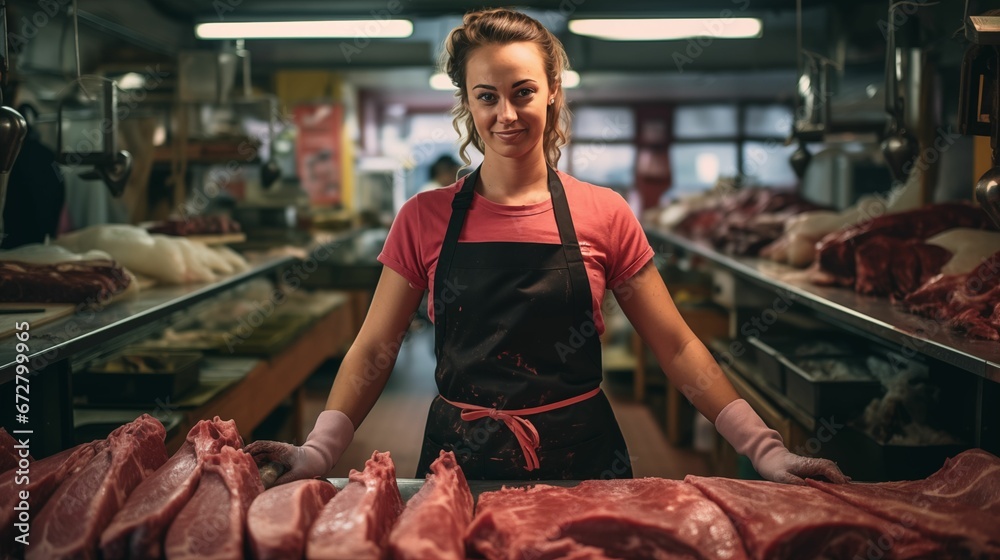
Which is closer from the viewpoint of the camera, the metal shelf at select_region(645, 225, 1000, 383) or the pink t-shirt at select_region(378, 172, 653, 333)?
the metal shelf at select_region(645, 225, 1000, 383)

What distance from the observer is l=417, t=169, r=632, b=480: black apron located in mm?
2264

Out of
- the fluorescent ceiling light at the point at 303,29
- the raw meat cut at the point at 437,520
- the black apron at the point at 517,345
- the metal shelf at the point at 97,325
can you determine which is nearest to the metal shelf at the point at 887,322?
the black apron at the point at 517,345

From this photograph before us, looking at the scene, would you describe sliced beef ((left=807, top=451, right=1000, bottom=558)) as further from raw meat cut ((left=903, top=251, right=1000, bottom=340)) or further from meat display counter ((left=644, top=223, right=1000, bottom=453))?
raw meat cut ((left=903, top=251, right=1000, bottom=340))

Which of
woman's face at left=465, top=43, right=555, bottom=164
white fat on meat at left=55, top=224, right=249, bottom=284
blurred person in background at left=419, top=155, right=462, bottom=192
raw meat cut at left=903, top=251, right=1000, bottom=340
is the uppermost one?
blurred person in background at left=419, top=155, right=462, bottom=192

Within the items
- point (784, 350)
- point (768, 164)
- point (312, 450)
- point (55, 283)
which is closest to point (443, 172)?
point (784, 350)

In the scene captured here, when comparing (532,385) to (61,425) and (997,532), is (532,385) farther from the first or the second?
(61,425)

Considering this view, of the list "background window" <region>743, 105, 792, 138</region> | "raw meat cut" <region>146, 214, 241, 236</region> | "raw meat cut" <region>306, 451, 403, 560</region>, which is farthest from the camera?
"background window" <region>743, 105, 792, 138</region>

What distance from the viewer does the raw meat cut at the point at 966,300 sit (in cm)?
239

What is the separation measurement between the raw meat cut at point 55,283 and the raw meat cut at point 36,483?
1.33 meters

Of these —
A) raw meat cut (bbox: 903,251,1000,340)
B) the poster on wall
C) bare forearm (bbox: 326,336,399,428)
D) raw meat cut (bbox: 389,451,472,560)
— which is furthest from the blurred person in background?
raw meat cut (bbox: 389,451,472,560)

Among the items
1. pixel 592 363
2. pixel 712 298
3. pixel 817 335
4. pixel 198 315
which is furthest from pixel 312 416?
pixel 592 363

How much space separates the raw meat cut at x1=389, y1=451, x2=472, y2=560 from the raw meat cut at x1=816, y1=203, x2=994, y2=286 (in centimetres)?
251

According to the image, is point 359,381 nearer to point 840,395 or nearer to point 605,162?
point 840,395

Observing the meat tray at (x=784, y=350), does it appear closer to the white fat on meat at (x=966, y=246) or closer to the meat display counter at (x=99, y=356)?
the white fat on meat at (x=966, y=246)
